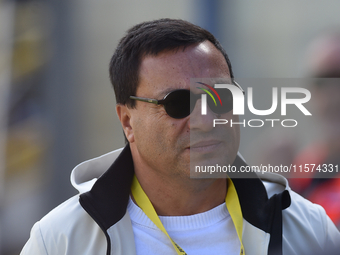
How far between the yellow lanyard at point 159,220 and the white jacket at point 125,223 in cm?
4

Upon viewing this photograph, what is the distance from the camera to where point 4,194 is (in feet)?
13.2

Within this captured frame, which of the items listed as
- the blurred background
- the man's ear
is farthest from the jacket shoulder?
the blurred background

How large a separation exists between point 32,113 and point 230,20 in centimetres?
250

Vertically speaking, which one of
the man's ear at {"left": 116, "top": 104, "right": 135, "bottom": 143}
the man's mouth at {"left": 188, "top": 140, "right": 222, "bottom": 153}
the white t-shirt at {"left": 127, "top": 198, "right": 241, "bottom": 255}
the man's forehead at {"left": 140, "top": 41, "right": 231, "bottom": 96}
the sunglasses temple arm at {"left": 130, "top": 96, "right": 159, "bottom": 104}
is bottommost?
the white t-shirt at {"left": 127, "top": 198, "right": 241, "bottom": 255}

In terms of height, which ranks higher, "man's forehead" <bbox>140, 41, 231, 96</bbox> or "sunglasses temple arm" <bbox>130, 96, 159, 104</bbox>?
"man's forehead" <bbox>140, 41, 231, 96</bbox>

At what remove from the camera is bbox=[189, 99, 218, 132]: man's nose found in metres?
1.95

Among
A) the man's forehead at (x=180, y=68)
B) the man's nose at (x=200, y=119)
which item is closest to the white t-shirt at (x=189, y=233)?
the man's nose at (x=200, y=119)

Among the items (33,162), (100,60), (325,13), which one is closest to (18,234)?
(33,162)

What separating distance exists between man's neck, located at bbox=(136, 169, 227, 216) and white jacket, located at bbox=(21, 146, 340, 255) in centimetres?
15

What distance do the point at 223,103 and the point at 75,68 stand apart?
9.07 feet

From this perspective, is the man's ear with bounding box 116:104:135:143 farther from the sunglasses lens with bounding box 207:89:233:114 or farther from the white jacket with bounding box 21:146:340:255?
the sunglasses lens with bounding box 207:89:233:114

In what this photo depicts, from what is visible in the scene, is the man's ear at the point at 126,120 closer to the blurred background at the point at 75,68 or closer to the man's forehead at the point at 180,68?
the man's forehead at the point at 180,68

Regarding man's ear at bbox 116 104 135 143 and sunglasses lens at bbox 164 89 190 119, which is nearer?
sunglasses lens at bbox 164 89 190 119

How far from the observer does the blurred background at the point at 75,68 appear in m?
4.07
